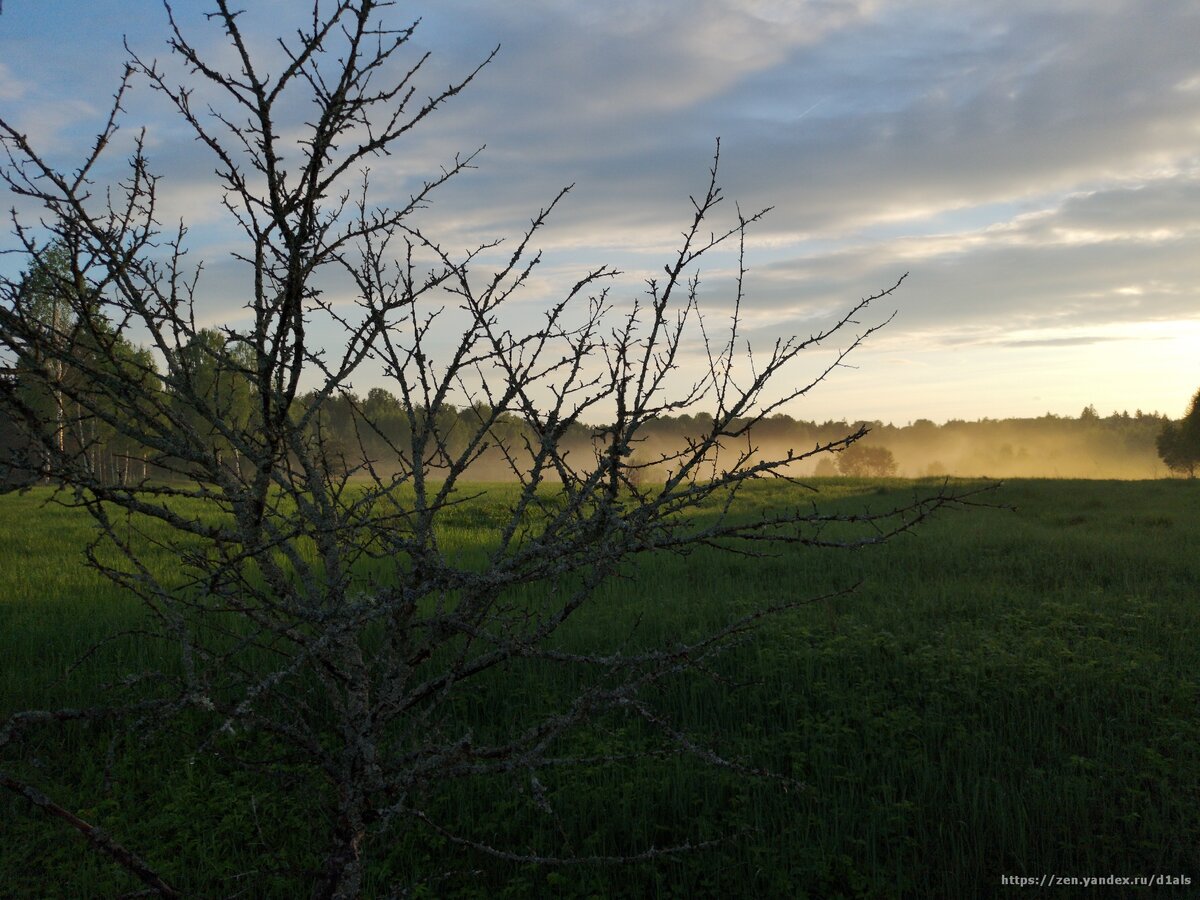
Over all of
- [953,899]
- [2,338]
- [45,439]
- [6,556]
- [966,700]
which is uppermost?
[2,338]

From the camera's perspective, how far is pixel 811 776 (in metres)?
5.81

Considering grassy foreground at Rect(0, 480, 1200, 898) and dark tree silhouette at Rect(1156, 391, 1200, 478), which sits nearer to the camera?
grassy foreground at Rect(0, 480, 1200, 898)

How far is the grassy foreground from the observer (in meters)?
4.82

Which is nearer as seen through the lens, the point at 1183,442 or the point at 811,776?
the point at 811,776

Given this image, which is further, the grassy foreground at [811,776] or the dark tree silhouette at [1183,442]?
the dark tree silhouette at [1183,442]

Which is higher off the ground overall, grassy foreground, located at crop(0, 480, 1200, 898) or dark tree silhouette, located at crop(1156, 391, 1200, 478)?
dark tree silhouette, located at crop(1156, 391, 1200, 478)

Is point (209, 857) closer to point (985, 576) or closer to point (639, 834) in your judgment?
point (639, 834)

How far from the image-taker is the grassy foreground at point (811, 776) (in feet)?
15.8

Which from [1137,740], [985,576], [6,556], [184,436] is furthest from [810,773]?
[6,556]

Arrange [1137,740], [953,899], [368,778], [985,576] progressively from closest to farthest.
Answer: [368,778] → [953,899] → [1137,740] → [985,576]

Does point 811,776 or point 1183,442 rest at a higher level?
point 1183,442

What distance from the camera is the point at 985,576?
12156 mm

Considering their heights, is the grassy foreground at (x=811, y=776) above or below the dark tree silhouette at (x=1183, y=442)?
below

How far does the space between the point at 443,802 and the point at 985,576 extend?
956 cm
